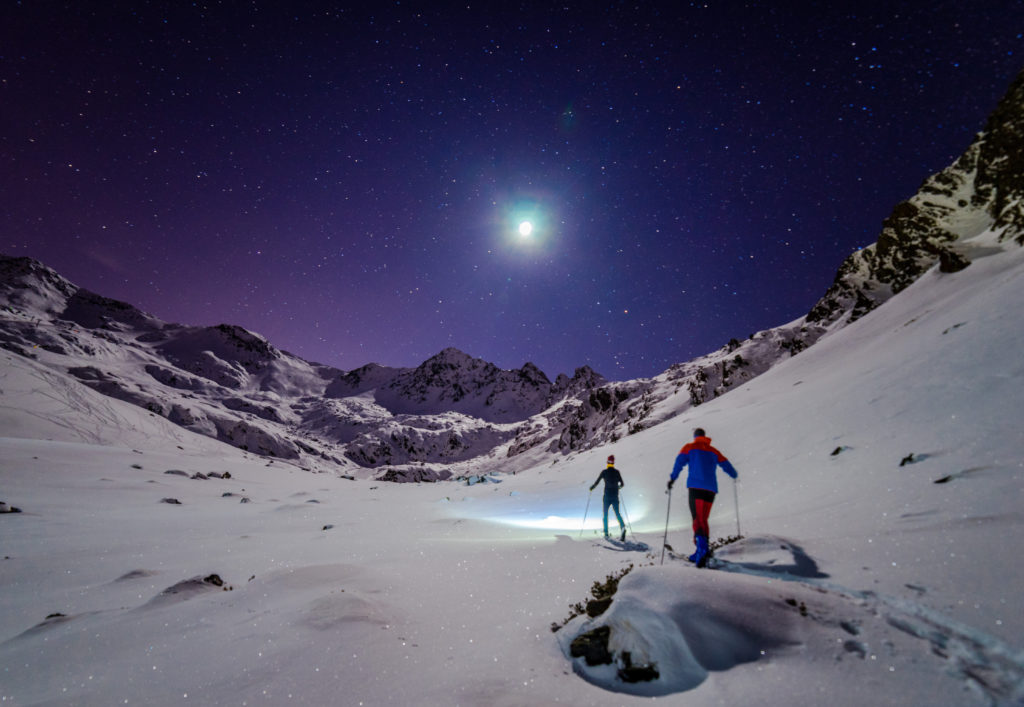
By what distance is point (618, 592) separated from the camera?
14.9 ft

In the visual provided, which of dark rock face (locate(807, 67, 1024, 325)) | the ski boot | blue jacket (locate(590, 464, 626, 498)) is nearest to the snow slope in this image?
the ski boot

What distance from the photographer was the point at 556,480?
31.8 metres

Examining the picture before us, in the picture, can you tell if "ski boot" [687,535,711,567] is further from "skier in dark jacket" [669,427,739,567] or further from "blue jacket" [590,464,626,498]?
"blue jacket" [590,464,626,498]

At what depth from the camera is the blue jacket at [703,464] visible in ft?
24.6

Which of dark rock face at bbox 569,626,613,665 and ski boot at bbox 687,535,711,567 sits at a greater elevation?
ski boot at bbox 687,535,711,567

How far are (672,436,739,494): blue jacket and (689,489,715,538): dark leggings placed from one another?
99mm

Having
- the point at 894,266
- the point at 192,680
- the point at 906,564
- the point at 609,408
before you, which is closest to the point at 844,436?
the point at 906,564

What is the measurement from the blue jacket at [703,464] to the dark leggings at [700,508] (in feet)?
0.32

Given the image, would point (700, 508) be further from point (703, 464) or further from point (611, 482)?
point (611, 482)

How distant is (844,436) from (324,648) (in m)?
14.9

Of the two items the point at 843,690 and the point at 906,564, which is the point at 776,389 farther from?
the point at 843,690

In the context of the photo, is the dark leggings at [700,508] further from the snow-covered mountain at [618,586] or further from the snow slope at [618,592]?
the snow slope at [618,592]

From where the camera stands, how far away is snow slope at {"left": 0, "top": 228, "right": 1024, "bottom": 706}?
11.0 ft

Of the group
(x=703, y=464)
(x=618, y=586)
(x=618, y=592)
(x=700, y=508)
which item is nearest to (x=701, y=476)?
(x=703, y=464)
